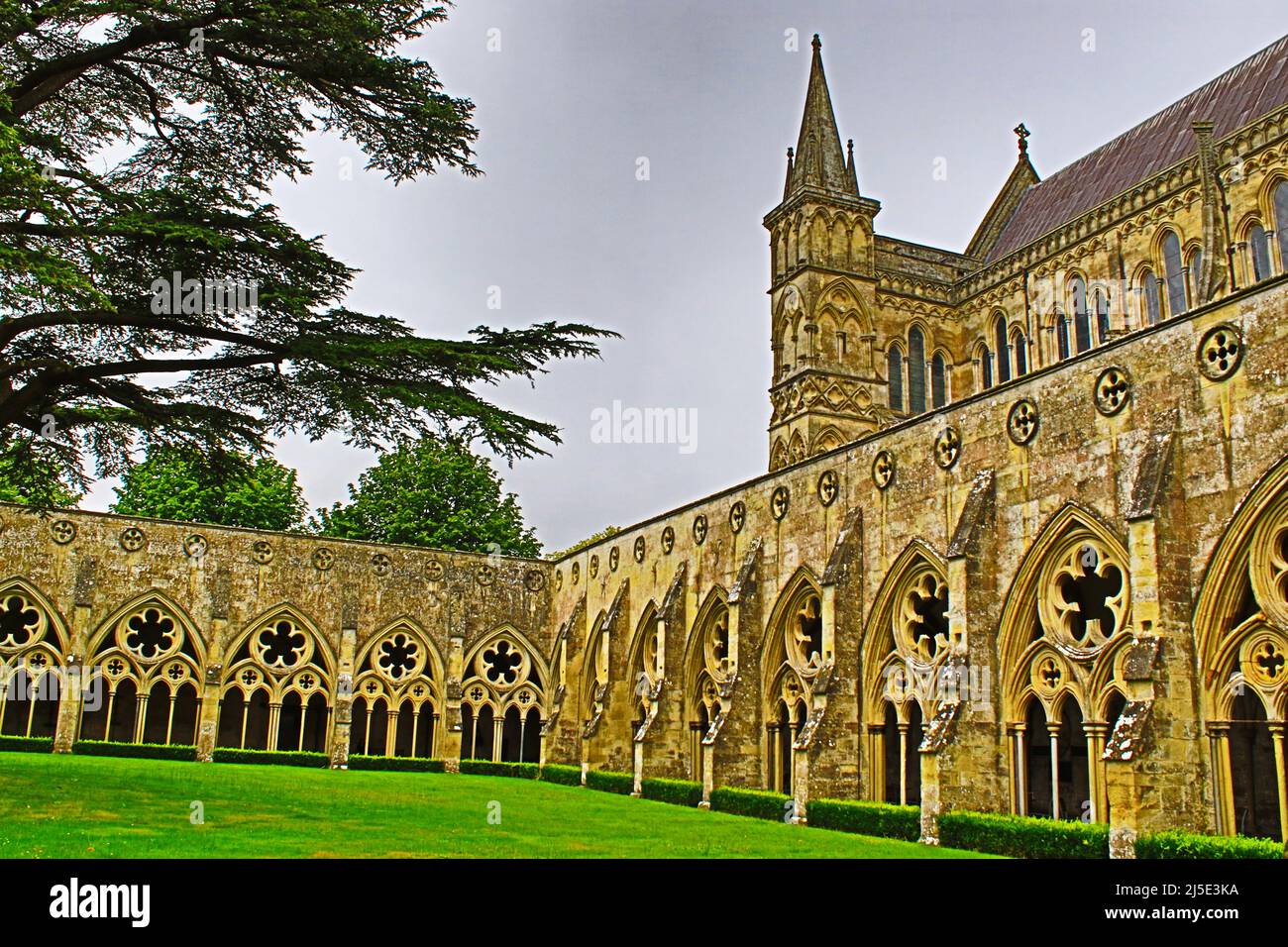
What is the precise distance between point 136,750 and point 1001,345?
27406 millimetres

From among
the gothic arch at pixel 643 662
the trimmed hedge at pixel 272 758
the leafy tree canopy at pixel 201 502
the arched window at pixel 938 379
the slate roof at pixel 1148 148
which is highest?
the slate roof at pixel 1148 148

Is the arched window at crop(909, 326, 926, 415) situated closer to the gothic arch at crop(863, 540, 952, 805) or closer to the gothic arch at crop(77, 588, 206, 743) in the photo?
the gothic arch at crop(863, 540, 952, 805)

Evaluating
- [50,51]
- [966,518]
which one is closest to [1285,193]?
[966,518]

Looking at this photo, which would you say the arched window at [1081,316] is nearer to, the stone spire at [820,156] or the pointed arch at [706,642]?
the stone spire at [820,156]

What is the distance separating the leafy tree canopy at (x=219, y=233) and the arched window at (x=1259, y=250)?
1690 centimetres

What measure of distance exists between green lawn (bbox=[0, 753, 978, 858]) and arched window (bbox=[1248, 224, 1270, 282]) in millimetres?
16447

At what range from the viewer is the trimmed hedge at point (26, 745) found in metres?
28.3

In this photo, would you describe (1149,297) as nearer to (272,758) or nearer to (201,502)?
(272,758)

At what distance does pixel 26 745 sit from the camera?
28.4 m

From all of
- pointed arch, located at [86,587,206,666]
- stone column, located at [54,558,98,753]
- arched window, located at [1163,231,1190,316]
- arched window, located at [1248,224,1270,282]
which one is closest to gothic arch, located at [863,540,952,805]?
arched window, located at [1248,224,1270,282]

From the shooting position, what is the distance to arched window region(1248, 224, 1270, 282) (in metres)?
24.6

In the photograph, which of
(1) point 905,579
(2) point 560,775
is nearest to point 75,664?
(2) point 560,775

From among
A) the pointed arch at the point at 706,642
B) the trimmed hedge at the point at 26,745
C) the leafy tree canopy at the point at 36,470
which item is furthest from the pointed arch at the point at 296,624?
the leafy tree canopy at the point at 36,470
